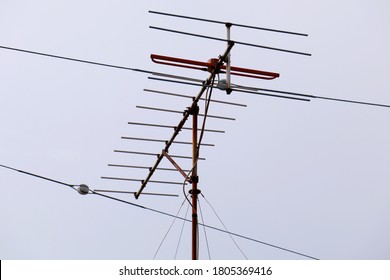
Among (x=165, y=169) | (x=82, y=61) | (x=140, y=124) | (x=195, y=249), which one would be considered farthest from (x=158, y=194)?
(x=82, y=61)

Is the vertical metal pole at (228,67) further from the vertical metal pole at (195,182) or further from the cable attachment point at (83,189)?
the cable attachment point at (83,189)

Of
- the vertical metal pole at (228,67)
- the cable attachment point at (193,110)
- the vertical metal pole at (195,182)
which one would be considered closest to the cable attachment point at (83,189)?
the vertical metal pole at (195,182)

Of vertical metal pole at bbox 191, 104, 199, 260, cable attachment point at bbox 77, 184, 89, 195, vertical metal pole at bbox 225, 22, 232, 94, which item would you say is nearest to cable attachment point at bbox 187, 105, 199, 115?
vertical metal pole at bbox 191, 104, 199, 260

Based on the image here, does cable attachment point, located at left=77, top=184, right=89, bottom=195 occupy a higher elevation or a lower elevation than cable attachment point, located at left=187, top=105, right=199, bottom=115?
lower

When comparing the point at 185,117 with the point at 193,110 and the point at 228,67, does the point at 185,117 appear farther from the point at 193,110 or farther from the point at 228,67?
the point at 228,67

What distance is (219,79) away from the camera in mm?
11141

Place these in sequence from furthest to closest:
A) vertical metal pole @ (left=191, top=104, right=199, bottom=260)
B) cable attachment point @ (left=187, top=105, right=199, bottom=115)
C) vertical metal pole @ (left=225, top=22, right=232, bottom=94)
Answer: cable attachment point @ (left=187, top=105, right=199, bottom=115) → vertical metal pole @ (left=191, top=104, right=199, bottom=260) → vertical metal pole @ (left=225, top=22, right=232, bottom=94)

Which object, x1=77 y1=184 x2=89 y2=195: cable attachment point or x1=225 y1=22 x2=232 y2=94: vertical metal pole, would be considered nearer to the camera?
x1=225 y1=22 x2=232 y2=94: vertical metal pole

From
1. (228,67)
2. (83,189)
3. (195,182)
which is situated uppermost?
(228,67)

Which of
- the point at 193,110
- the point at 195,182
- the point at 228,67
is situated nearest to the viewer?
the point at 228,67

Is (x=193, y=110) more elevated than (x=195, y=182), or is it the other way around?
(x=193, y=110)

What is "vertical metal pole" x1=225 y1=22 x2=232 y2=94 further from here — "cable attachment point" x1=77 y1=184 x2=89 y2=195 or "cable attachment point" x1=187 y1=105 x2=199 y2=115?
"cable attachment point" x1=77 y1=184 x2=89 y2=195

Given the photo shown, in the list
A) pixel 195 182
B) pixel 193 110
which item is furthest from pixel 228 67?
pixel 195 182

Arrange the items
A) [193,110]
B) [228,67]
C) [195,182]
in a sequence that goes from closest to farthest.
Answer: [228,67]
[195,182]
[193,110]
